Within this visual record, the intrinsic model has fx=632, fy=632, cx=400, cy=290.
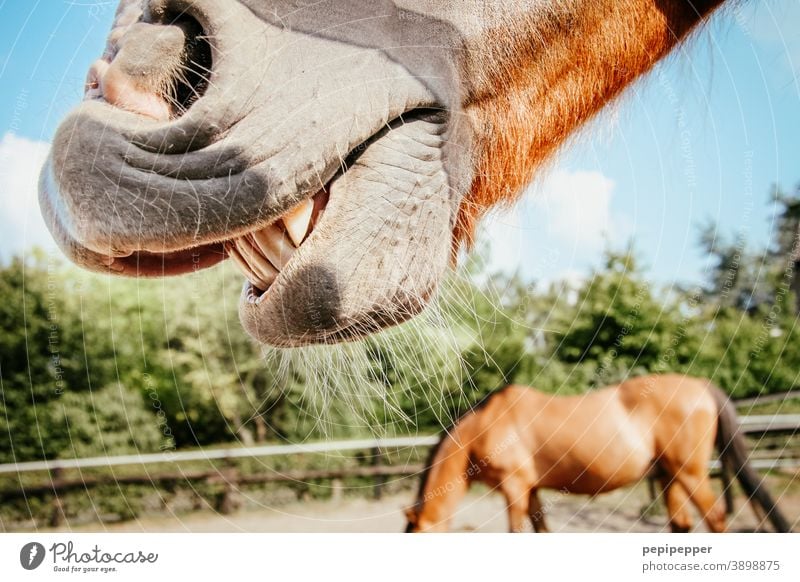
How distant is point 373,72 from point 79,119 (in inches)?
16.9

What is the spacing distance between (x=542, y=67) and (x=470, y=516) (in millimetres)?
4045

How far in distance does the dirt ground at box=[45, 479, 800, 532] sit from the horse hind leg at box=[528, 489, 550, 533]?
0.28 metres

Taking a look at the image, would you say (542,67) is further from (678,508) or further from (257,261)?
(678,508)

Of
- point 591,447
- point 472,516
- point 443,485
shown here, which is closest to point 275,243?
point 443,485

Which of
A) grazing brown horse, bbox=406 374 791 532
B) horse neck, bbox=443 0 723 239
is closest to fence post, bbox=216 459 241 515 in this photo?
grazing brown horse, bbox=406 374 791 532

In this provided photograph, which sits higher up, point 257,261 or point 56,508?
point 257,261

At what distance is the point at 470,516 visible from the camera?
15.4 ft

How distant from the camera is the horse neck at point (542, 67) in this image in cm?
115

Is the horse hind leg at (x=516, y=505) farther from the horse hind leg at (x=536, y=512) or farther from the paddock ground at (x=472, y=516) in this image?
the paddock ground at (x=472, y=516)

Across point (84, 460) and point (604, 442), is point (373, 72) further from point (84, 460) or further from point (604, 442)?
point (84, 460)

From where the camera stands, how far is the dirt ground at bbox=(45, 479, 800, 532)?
4.18 metres
